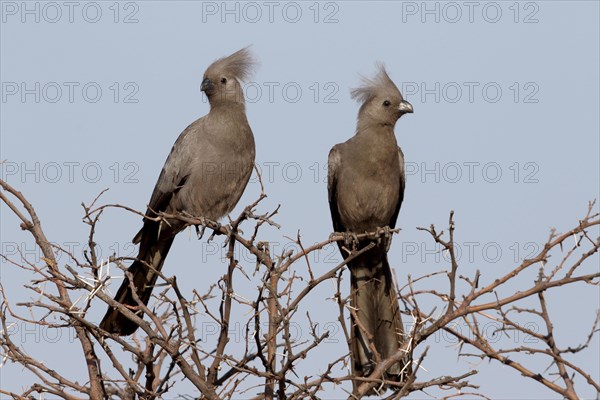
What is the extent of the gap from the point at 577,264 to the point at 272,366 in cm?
129

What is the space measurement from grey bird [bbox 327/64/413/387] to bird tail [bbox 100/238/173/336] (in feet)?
4.61

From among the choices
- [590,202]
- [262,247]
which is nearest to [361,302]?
[262,247]

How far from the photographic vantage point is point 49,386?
384cm

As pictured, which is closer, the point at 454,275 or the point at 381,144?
the point at 454,275

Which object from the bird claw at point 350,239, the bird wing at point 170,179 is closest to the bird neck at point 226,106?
the bird wing at point 170,179

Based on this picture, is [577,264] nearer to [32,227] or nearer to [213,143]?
[32,227]

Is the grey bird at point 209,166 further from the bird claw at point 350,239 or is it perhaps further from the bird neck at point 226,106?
the bird claw at point 350,239

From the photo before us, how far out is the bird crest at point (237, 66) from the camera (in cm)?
671

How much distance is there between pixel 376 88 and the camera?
23.2 ft

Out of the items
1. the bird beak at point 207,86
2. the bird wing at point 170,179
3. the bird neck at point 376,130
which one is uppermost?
the bird beak at point 207,86

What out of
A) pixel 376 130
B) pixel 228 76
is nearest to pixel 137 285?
pixel 228 76

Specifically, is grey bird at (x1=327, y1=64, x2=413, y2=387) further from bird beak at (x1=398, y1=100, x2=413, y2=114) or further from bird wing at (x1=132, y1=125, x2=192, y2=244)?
bird wing at (x1=132, y1=125, x2=192, y2=244)

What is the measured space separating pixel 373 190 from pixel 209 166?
128 centimetres

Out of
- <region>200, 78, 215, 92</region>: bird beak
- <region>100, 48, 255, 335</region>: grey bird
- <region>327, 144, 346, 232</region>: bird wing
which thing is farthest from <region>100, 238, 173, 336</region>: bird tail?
<region>327, 144, 346, 232</region>: bird wing
